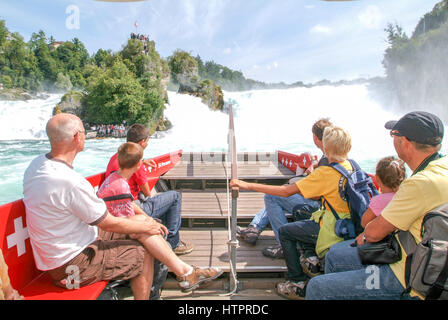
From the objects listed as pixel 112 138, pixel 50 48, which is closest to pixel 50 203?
pixel 112 138

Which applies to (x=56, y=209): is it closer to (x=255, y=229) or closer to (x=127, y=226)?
(x=127, y=226)

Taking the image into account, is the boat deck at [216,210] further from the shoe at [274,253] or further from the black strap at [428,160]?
the black strap at [428,160]

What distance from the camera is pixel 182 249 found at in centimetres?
264

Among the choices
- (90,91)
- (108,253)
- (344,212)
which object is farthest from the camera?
(90,91)

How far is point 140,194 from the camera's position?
2646 mm

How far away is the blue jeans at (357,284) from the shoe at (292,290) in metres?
0.60

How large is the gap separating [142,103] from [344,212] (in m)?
40.4

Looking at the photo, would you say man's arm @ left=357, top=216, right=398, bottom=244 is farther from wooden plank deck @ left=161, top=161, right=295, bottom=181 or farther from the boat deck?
wooden plank deck @ left=161, top=161, right=295, bottom=181

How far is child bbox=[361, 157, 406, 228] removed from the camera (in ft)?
5.38

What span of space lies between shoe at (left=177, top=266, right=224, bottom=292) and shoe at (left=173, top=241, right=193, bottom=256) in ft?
1.69

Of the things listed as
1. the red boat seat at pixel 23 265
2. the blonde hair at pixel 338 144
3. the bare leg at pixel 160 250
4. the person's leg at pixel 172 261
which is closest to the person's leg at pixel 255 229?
the person's leg at pixel 172 261

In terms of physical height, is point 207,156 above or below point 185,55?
below

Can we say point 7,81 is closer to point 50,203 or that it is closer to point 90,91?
point 90,91

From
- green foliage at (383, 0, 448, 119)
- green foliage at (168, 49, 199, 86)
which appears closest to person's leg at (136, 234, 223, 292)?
green foliage at (383, 0, 448, 119)
